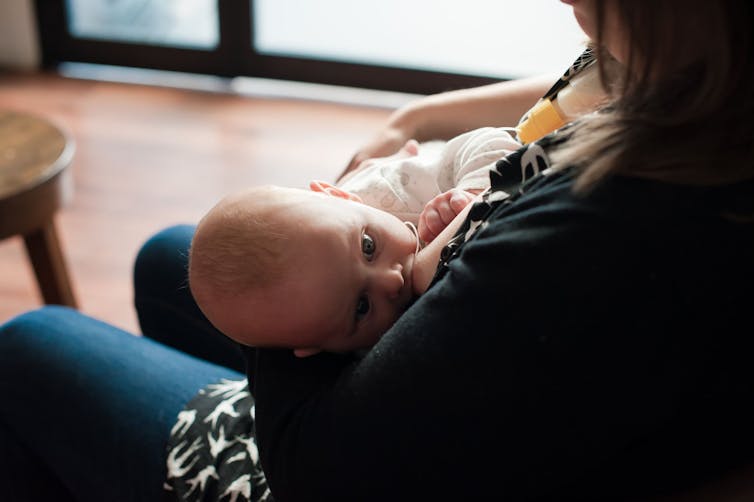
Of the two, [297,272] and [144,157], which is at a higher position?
[297,272]

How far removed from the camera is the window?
119 inches

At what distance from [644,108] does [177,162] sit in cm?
218

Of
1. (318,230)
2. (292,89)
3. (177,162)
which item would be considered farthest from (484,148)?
(292,89)

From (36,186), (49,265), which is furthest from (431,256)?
(49,265)

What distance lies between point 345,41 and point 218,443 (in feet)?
7.83

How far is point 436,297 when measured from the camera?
0.70 meters

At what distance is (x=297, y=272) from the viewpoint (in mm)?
833

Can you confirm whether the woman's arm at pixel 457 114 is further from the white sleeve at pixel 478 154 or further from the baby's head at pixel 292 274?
the baby's head at pixel 292 274

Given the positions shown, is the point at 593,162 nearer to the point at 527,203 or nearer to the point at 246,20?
the point at 527,203

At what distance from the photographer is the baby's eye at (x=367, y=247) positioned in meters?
0.90

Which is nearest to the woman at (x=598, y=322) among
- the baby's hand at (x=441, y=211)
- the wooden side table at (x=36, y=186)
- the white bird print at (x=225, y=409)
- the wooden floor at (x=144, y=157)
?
the baby's hand at (x=441, y=211)

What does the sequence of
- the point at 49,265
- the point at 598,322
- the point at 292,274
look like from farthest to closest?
the point at 49,265 < the point at 292,274 < the point at 598,322

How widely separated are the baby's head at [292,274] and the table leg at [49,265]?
1.01 m

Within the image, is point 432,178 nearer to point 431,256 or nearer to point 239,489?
point 431,256
